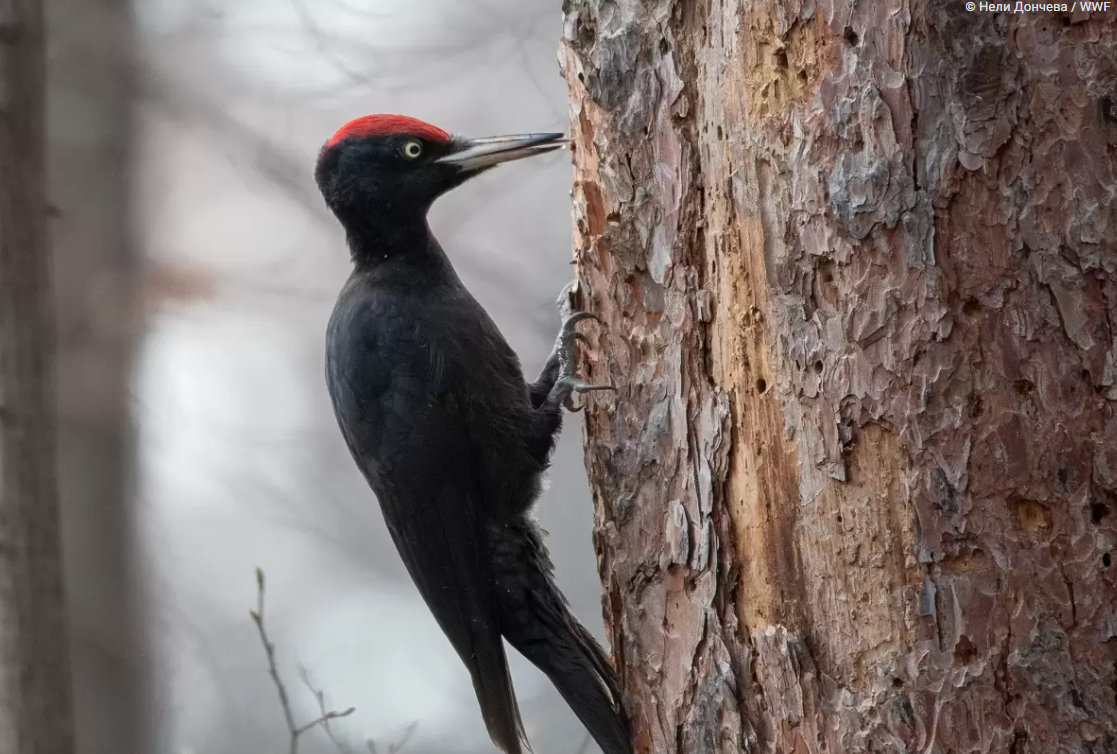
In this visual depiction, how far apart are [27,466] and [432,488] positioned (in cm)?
87

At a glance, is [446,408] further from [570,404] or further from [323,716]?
[323,716]

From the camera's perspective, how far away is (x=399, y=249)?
97.7 inches

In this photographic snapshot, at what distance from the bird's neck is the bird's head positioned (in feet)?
0.11

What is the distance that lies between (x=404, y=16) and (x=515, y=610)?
2.23 metres

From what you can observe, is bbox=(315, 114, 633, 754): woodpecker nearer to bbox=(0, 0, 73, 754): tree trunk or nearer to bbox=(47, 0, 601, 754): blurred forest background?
bbox=(0, 0, 73, 754): tree trunk

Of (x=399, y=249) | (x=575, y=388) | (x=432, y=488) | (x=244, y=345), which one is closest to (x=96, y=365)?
(x=244, y=345)

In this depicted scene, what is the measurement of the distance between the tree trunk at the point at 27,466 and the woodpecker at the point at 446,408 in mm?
648

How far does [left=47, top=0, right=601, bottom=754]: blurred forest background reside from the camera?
3.38 m

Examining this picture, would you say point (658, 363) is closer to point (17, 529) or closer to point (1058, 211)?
point (1058, 211)

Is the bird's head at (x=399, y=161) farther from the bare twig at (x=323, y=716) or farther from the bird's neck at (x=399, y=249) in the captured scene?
the bare twig at (x=323, y=716)

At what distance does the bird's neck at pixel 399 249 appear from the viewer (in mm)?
2457

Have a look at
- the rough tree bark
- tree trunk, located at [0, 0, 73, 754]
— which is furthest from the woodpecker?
tree trunk, located at [0, 0, 73, 754]

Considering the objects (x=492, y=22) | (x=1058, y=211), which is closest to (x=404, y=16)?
(x=492, y=22)

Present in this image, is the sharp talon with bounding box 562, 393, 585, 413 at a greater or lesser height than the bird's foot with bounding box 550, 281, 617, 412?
lesser
